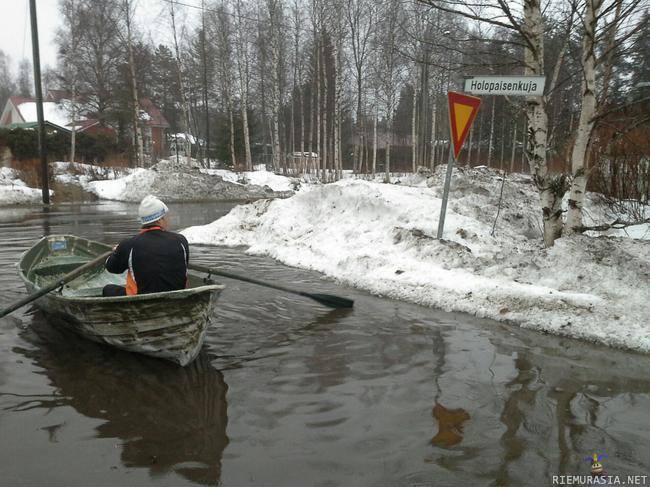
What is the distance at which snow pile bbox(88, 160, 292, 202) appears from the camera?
25.4 m

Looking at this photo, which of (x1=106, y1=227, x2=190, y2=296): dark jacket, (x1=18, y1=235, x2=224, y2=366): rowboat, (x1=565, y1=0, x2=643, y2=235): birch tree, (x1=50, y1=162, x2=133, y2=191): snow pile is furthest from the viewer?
(x1=50, y1=162, x2=133, y2=191): snow pile

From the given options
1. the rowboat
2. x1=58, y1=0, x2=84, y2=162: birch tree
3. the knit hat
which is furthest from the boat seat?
x1=58, y1=0, x2=84, y2=162: birch tree

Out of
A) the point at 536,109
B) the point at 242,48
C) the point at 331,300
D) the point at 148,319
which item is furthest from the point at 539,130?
the point at 242,48

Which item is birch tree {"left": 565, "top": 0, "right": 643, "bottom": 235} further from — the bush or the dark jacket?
the bush

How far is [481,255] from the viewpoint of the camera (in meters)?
7.71

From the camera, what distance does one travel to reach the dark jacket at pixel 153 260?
14.9ft

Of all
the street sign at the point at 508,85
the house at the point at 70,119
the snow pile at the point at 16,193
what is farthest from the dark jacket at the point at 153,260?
the house at the point at 70,119

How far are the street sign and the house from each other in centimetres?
3238

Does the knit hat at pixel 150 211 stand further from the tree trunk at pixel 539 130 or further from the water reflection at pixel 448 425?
the tree trunk at pixel 539 130

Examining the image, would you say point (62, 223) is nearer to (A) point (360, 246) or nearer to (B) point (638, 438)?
(A) point (360, 246)

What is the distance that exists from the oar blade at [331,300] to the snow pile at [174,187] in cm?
2082

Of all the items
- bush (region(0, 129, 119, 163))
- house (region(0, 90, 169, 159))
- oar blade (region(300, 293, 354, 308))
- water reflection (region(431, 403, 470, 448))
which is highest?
house (region(0, 90, 169, 159))

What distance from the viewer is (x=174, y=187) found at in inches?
1019

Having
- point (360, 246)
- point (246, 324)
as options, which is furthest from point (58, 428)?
point (360, 246)
